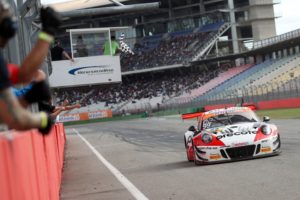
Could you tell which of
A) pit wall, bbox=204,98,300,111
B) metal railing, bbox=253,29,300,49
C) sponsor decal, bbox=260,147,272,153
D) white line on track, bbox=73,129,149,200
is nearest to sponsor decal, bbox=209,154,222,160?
sponsor decal, bbox=260,147,272,153

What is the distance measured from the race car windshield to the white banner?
16846 millimetres

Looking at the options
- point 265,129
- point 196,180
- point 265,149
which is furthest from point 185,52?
point 196,180

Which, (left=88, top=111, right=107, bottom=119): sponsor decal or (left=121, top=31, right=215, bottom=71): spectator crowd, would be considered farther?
(left=121, top=31, right=215, bottom=71): spectator crowd

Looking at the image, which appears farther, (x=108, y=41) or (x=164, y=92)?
(x=164, y=92)

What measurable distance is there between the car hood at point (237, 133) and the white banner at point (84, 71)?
1783cm

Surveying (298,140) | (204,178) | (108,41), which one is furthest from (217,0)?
(204,178)

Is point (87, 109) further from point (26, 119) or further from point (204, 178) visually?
point (26, 119)

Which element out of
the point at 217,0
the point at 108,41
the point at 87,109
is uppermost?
the point at 217,0

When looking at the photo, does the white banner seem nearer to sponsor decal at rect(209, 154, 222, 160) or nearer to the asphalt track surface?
the asphalt track surface

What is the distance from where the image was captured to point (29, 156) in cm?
534

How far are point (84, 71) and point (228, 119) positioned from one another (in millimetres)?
17504

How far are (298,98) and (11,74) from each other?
41477 millimetres

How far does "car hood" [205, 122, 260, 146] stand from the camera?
12711 mm

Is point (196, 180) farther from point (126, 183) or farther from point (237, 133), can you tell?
point (237, 133)
